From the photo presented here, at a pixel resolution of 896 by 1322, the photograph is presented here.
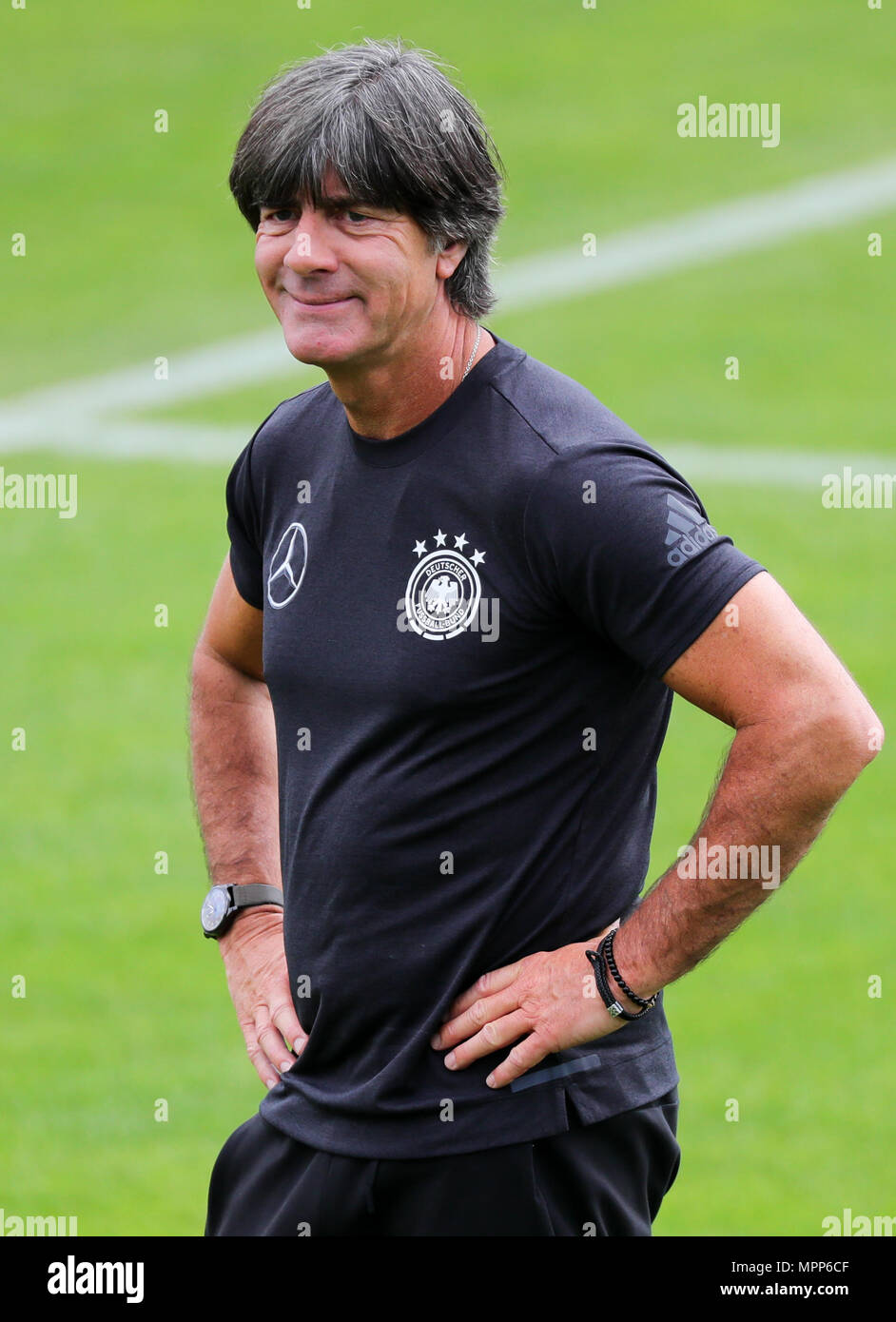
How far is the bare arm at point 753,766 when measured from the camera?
337 cm

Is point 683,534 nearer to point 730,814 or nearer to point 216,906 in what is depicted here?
point 730,814

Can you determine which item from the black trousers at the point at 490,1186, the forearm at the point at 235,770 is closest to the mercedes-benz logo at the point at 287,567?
the forearm at the point at 235,770

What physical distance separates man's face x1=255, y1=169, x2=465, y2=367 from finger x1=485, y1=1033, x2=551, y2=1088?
127 cm

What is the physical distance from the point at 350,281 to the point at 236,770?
141 centimetres

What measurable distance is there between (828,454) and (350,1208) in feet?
38.6

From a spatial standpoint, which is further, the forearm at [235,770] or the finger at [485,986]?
the forearm at [235,770]

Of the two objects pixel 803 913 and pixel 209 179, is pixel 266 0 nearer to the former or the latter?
pixel 209 179

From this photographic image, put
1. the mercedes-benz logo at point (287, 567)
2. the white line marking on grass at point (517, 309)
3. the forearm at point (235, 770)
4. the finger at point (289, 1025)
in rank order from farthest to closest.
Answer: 1. the white line marking on grass at point (517, 309)
2. the forearm at point (235, 770)
3. the finger at point (289, 1025)
4. the mercedes-benz logo at point (287, 567)

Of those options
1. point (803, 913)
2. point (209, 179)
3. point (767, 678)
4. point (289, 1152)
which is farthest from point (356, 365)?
point (209, 179)

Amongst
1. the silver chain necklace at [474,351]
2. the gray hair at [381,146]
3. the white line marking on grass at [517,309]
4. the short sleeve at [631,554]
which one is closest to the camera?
the short sleeve at [631,554]

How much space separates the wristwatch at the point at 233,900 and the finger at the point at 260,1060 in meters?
0.29

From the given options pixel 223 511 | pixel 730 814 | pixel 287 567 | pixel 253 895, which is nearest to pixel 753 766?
pixel 730 814

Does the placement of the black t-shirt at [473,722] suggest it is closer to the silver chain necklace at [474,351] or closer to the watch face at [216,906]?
the silver chain necklace at [474,351]
